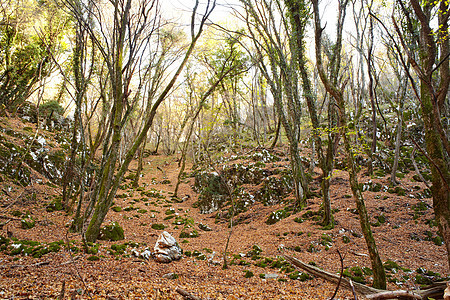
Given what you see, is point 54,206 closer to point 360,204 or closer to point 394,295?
point 360,204

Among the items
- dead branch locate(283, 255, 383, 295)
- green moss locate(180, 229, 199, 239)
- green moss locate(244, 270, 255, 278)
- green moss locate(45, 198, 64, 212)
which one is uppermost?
green moss locate(45, 198, 64, 212)

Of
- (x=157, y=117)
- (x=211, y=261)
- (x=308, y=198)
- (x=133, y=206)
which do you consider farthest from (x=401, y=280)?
(x=157, y=117)

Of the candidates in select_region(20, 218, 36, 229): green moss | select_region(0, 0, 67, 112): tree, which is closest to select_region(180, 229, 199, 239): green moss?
select_region(20, 218, 36, 229): green moss

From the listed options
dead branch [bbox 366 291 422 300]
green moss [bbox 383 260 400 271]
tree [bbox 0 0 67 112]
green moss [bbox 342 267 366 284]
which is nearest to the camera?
dead branch [bbox 366 291 422 300]

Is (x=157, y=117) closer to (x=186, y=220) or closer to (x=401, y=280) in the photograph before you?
(x=186, y=220)

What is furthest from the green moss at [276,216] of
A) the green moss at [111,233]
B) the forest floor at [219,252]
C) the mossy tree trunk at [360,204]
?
the green moss at [111,233]

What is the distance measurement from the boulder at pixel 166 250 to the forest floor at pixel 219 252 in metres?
0.22

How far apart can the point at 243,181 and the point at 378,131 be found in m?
10.8

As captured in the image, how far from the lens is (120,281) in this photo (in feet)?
11.9

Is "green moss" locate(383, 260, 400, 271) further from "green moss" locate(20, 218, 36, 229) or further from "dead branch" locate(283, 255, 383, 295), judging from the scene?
"green moss" locate(20, 218, 36, 229)

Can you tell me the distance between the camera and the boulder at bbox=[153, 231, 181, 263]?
5254mm

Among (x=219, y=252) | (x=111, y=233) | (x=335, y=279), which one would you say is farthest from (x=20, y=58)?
(x=335, y=279)

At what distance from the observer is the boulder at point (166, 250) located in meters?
5.25

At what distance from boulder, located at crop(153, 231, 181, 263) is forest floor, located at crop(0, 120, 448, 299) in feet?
0.71
